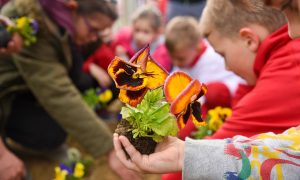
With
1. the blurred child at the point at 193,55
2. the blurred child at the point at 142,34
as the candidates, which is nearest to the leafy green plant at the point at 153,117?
the blurred child at the point at 193,55

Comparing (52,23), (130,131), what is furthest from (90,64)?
(130,131)

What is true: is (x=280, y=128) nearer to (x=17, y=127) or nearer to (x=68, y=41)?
(x=68, y=41)

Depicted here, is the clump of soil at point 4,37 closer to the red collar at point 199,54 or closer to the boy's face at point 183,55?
the boy's face at point 183,55

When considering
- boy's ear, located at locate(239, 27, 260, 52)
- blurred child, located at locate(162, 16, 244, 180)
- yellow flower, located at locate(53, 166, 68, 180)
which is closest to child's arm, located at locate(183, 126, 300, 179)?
boy's ear, located at locate(239, 27, 260, 52)

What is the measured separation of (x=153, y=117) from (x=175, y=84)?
0.07 m

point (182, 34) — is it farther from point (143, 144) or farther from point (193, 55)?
point (143, 144)

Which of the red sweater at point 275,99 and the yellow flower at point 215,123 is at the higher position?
the red sweater at point 275,99

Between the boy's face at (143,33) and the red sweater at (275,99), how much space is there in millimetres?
1903

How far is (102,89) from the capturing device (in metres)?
2.47

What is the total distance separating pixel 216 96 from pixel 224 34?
0.53 m

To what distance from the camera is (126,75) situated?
0.78 m

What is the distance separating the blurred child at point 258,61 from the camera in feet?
3.53

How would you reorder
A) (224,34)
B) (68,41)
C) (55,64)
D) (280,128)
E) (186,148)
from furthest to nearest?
1. (68,41)
2. (55,64)
3. (224,34)
4. (280,128)
5. (186,148)

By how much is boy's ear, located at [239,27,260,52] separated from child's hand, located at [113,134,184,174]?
0.56 m
